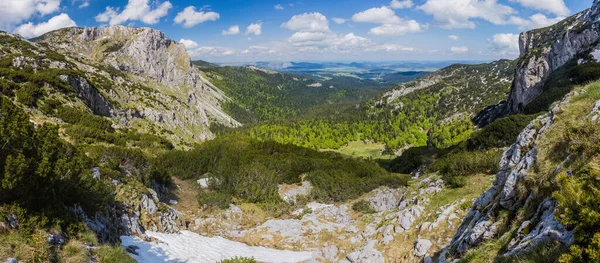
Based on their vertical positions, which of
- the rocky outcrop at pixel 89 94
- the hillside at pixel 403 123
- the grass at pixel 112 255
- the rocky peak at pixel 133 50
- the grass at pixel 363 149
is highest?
the rocky peak at pixel 133 50

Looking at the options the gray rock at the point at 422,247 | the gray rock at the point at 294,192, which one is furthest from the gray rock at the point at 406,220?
the gray rock at the point at 294,192

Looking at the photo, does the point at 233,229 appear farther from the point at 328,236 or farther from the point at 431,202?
the point at 431,202

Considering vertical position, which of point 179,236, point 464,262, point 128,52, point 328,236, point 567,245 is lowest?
point 328,236

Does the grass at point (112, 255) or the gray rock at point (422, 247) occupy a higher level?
the grass at point (112, 255)

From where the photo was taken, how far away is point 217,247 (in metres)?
20.8

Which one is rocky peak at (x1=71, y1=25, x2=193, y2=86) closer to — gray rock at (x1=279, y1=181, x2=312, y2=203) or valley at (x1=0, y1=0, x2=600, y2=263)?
valley at (x1=0, y1=0, x2=600, y2=263)

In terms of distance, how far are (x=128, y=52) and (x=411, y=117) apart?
576ft

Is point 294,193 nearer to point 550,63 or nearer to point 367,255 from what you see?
point 367,255

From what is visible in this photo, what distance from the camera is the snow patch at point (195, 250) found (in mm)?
15727

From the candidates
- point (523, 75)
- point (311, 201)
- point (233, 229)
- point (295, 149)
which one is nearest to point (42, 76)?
point (295, 149)

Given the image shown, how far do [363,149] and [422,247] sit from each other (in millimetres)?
123728

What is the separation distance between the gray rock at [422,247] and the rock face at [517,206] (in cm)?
382

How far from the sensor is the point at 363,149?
5433 inches

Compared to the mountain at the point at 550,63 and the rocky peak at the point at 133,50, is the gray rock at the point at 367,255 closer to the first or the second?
the mountain at the point at 550,63
